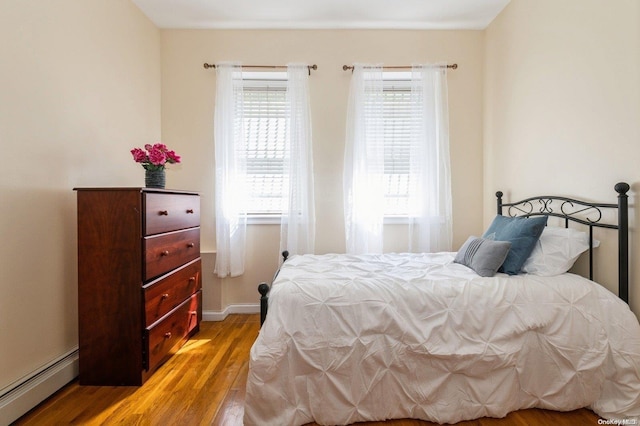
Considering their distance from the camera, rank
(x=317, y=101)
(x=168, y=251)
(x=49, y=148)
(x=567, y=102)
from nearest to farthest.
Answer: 1. (x=49, y=148)
2. (x=567, y=102)
3. (x=168, y=251)
4. (x=317, y=101)

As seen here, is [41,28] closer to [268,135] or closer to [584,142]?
[268,135]

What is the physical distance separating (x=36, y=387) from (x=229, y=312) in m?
1.57

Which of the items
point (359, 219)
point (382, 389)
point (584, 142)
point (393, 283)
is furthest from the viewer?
point (359, 219)

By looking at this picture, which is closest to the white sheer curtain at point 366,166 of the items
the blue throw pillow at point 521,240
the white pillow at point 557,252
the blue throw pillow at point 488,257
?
the blue throw pillow at point 488,257

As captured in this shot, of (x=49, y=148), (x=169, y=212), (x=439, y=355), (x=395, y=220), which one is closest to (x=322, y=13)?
(x=395, y=220)

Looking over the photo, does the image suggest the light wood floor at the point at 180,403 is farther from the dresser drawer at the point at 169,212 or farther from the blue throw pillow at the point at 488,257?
the dresser drawer at the point at 169,212

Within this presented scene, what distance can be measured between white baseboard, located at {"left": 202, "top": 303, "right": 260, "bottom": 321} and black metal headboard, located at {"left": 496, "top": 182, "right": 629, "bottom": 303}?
105 inches

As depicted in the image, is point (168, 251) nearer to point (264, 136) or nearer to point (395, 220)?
point (264, 136)

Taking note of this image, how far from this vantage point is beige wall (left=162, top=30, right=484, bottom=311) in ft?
10.3

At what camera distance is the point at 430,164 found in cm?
303

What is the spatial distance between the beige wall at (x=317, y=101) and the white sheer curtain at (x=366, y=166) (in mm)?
171

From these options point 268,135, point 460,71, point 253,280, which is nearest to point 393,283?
point 253,280

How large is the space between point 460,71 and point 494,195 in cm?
134

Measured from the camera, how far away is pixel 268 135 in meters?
3.24
